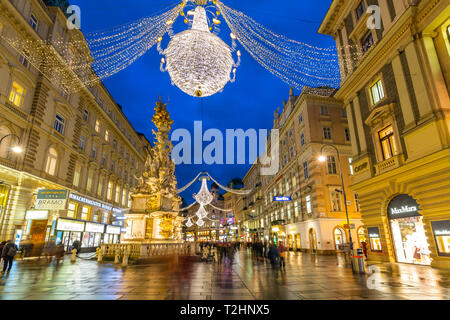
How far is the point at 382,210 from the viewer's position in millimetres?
16406

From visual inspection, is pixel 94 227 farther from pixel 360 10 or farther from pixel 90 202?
pixel 360 10

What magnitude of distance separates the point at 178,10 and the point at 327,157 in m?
Answer: 26.8

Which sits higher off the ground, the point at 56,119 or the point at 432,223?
the point at 56,119

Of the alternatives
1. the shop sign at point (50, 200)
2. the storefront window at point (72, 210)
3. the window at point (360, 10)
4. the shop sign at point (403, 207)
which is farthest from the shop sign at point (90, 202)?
the window at point (360, 10)

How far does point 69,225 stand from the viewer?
2558 cm

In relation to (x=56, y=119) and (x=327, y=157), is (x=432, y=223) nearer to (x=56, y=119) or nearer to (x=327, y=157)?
(x=327, y=157)

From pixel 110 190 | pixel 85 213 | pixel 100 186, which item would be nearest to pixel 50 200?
pixel 85 213

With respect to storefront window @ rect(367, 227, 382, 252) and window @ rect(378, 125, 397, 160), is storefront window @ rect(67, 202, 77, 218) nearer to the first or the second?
storefront window @ rect(367, 227, 382, 252)

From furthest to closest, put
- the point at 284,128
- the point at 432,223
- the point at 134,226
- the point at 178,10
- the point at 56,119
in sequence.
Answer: the point at 284,128 → the point at 56,119 → the point at 134,226 → the point at 432,223 → the point at 178,10

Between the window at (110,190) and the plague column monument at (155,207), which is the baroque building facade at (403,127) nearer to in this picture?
the plague column monument at (155,207)

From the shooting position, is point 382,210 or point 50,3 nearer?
point 382,210

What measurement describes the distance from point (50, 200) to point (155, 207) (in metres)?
9.46
